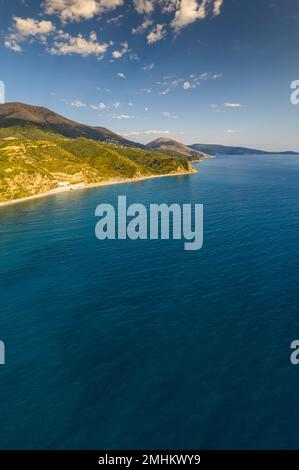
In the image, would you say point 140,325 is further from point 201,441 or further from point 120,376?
point 201,441

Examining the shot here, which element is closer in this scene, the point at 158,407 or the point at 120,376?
the point at 158,407

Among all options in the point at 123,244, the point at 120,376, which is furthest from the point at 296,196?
the point at 120,376

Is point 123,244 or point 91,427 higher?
point 123,244

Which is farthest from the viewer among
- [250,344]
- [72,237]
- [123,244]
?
[72,237]

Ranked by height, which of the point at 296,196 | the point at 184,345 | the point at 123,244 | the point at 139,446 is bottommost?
the point at 139,446

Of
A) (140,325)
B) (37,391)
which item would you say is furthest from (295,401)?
(37,391)

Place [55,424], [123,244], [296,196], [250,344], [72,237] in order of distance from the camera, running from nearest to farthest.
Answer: [55,424]
[250,344]
[123,244]
[72,237]
[296,196]
